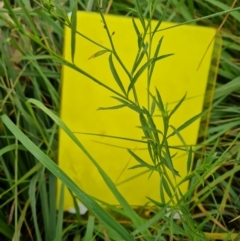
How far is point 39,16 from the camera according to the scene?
0.60 meters

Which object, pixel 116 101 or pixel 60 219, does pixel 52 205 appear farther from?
pixel 116 101

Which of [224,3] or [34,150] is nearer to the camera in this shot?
[34,150]

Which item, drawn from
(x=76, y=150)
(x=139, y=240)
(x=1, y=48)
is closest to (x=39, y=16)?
(x=1, y=48)

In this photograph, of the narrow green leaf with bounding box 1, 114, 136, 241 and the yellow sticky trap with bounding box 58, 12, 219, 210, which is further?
the yellow sticky trap with bounding box 58, 12, 219, 210

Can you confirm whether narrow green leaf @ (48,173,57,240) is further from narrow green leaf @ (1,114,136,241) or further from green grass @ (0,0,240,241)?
narrow green leaf @ (1,114,136,241)

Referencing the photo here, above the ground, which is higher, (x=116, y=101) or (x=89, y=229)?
(x=116, y=101)

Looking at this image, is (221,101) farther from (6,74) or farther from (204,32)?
(6,74)

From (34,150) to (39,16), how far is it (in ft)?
0.73

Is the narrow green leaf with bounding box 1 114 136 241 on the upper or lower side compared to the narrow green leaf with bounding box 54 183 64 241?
upper

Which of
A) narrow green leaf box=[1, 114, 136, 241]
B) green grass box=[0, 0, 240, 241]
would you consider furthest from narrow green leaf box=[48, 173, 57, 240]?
narrow green leaf box=[1, 114, 136, 241]

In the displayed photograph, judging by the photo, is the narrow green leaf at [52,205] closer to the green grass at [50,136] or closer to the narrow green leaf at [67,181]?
the green grass at [50,136]

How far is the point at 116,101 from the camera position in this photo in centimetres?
56

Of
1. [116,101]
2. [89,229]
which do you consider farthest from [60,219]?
[116,101]

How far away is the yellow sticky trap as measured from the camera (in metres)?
0.55
